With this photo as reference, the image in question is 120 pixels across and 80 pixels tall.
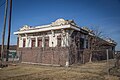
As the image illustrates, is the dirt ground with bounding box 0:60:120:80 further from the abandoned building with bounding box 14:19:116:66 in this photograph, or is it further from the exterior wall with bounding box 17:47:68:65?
the exterior wall with bounding box 17:47:68:65

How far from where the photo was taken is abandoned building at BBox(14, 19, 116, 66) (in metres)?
16.5

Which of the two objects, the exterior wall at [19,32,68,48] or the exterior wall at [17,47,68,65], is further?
the exterior wall at [19,32,68,48]

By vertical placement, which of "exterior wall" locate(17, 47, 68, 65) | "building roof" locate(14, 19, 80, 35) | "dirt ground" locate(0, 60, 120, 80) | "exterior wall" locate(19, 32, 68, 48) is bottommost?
"dirt ground" locate(0, 60, 120, 80)

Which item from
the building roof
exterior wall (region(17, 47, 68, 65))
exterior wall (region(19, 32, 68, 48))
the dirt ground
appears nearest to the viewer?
the dirt ground

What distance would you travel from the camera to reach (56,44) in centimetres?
1794

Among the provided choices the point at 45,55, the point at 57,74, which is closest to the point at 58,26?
the point at 45,55

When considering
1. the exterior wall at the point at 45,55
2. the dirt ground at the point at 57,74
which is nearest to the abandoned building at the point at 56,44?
the exterior wall at the point at 45,55

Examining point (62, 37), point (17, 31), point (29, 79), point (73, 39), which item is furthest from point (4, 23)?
point (29, 79)

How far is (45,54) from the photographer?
18.1 m

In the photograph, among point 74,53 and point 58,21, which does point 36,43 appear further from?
point 74,53

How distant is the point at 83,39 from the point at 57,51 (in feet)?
15.7

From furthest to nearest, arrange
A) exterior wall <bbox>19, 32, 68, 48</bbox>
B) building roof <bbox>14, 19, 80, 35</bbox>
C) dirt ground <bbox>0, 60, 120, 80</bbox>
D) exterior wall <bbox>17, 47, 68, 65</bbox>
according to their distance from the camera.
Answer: exterior wall <bbox>19, 32, 68, 48</bbox>, building roof <bbox>14, 19, 80, 35</bbox>, exterior wall <bbox>17, 47, 68, 65</bbox>, dirt ground <bbox>0, 60, 120, 80</bbox>

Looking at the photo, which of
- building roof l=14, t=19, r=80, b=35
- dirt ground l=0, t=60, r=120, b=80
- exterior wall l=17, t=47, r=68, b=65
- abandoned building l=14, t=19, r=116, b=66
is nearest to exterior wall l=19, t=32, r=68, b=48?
abandoned building l=14, t=19, r=116, b=66

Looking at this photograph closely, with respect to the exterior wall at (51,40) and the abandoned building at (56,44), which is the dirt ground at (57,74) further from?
the exterior wall at (51,40)
